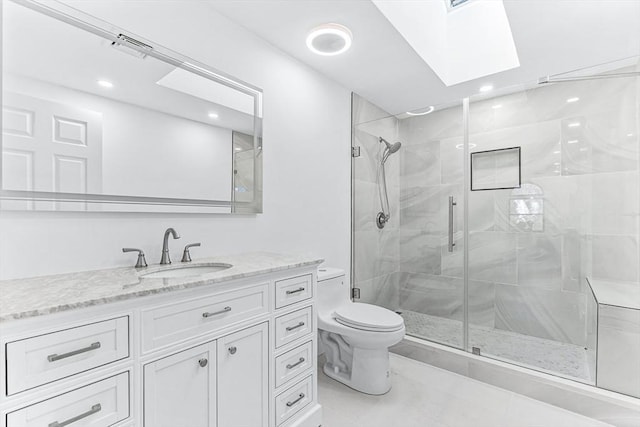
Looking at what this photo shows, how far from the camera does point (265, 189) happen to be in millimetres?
1935

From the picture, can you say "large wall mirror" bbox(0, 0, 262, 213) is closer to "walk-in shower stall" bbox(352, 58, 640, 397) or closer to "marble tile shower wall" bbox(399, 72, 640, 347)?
"walk-in shower stall" bbox(352, 58, 640, 397)

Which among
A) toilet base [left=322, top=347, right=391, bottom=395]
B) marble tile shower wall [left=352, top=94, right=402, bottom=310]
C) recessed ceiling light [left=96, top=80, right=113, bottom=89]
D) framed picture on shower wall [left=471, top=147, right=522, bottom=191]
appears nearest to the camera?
recessed ceiling light [left=96, top=80, right=113, bottom=89]

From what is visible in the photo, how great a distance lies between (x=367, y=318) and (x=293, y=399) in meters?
0.66

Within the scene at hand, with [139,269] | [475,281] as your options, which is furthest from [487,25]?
[139,269]

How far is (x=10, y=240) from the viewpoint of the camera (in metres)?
1.09

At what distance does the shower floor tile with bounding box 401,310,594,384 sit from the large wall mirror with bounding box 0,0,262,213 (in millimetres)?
1842

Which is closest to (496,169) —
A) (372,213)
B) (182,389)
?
(372,213)

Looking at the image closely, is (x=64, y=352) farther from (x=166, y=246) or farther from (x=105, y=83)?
(x=105, y=83)

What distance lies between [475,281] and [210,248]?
2100 mm

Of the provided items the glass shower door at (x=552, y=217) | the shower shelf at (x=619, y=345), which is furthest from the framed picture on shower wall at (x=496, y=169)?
the shower shelf at (x=619, y=345)

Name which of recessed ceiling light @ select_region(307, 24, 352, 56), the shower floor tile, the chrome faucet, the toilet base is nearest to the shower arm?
the shower floor tile

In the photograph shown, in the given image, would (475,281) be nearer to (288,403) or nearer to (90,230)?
(288,403)

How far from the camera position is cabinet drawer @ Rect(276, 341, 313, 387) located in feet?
4.64

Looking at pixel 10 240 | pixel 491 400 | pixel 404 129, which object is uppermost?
pixel 404 129
